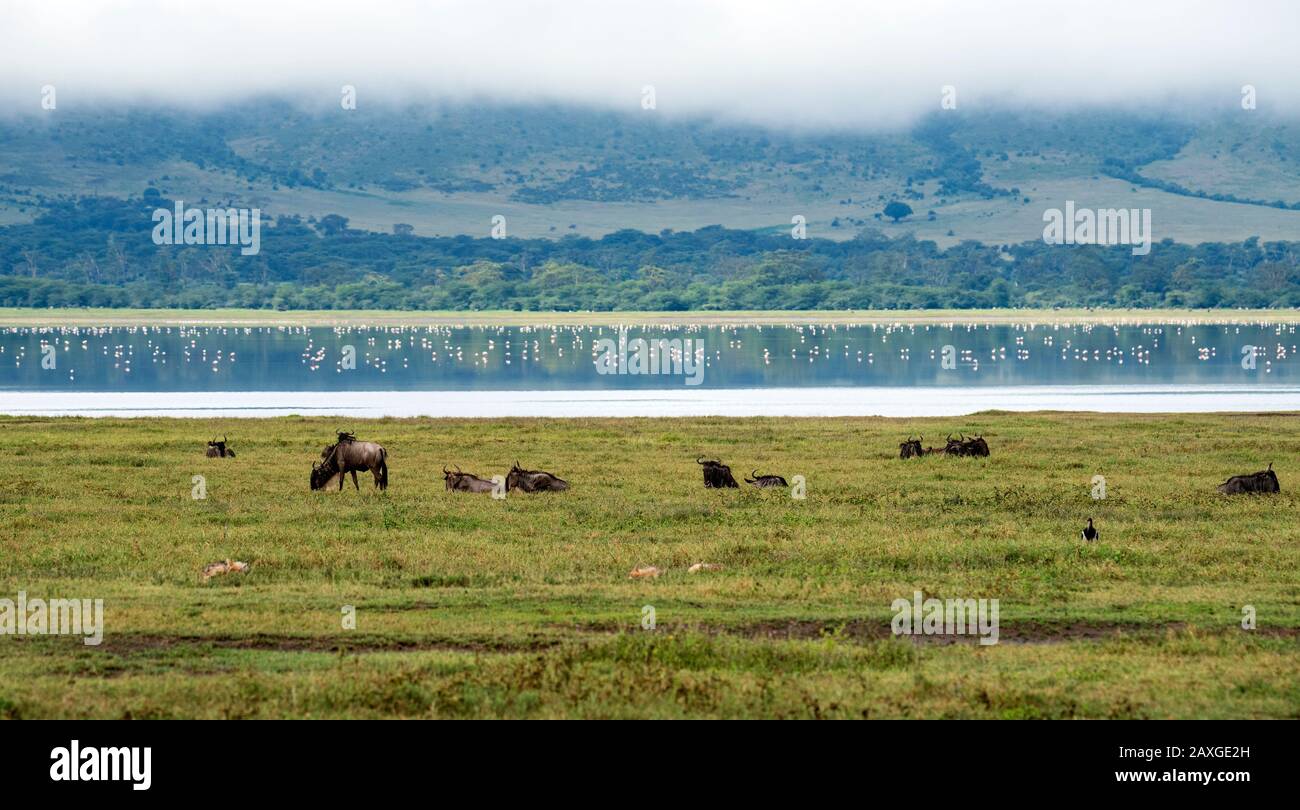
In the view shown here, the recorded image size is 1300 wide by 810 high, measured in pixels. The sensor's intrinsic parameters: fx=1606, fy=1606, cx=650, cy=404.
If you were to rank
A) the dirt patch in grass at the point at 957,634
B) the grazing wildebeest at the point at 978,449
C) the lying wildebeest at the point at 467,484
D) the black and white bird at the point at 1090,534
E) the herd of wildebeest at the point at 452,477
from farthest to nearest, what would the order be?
the grazing wildebeest at the point at 978,449
the lying wildebeest at the point at 467,484
the herd of wildebeest at the point at 452,477
the black and white bird at the point at 1090,534
the dirt patch in grass at the point at 957,634

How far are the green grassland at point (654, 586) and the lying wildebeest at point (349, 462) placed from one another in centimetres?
109

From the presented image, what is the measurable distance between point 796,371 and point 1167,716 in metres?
86.4

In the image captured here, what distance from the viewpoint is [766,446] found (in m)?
41.6

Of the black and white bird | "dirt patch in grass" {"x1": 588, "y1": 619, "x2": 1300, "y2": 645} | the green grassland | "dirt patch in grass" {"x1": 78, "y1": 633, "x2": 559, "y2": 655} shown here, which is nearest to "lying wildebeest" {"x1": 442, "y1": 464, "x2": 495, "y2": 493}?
the green grassland

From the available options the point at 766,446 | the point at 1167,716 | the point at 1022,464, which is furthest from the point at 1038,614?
the point at 766,446

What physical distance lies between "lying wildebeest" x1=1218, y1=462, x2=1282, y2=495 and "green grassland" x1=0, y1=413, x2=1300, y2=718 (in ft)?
1.35

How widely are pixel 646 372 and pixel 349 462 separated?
68232 millimetres

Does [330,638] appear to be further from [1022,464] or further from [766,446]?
[766,446]

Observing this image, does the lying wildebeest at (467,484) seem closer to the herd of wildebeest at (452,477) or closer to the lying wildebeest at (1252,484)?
the herd of wildebeest at (452,477)

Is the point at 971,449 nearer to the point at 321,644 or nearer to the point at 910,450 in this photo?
the point at 910,450

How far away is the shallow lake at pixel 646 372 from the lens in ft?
225

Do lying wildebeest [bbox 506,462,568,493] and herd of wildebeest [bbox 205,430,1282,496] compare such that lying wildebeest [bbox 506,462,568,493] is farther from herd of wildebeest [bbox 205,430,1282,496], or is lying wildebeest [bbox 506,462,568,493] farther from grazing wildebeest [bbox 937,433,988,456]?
grazing wildebeest [bbox 937,433,988,456]

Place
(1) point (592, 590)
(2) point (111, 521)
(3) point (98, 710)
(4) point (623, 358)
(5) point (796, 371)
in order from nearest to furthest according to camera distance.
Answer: (3) point (98, 710)
(1) point (592, 590)
(2) point (111, 521)
(5) point (796, 371)
(4) point (623, 358)

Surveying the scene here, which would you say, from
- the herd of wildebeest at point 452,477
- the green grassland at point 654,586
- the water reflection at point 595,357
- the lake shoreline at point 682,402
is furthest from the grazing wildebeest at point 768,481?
the water reflection at point 595,357
